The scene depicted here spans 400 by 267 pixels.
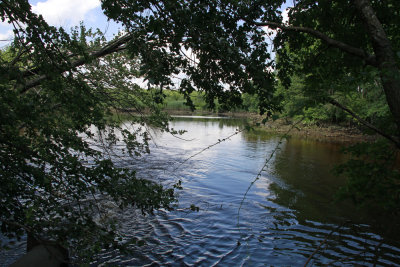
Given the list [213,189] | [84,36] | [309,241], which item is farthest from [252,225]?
[84,36]

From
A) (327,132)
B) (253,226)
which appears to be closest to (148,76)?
(253,226)

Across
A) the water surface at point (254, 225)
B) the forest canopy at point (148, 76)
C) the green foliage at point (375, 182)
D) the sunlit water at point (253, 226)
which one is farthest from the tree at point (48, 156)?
the green foliage at point (375, 182)

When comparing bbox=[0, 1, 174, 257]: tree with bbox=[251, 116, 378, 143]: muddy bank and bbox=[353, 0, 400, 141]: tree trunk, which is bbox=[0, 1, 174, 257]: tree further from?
bbox=[251, 116, 378, 143]: muddy bank

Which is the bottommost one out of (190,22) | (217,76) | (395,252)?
(395,252)

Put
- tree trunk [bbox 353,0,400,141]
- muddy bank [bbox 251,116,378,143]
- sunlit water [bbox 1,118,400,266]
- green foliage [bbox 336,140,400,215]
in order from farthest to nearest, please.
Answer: muddy bank [bbox 251,116,378,143]
sunlit water [bbox 1,118,400,266]
tree trunk [bbox 353,0,400,141]
green foliage [bbox 336,140,400,215]

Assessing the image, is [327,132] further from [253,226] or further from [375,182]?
[375,182]

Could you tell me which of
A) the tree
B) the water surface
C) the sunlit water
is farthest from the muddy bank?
the tree

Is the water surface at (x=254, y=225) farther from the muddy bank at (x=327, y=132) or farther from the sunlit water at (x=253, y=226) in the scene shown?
the muddy bank at (x=327, y=132)

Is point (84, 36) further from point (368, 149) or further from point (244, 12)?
point (368, 149)

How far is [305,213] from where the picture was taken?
9516 mm

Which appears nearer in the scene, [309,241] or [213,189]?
[309,241]

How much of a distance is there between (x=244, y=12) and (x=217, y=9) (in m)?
0.41

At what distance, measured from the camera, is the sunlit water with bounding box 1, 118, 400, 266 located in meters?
6.46

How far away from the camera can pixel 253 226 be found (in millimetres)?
8383
